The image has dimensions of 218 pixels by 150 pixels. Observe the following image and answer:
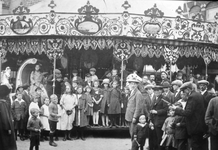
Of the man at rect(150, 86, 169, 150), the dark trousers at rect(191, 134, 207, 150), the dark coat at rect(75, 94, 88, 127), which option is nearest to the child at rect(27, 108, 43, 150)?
the man at rect(150, 86, 169, 150)

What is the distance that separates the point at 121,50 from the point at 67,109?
3.21 metres

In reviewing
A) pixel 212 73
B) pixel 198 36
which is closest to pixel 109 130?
pixel 198 36

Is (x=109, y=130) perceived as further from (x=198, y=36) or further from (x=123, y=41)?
(x=198, y=36)

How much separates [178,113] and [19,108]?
20.6 feet

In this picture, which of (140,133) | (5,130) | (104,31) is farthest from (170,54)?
(5,130)

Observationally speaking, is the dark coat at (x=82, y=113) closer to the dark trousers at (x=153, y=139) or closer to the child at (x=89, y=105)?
the child at (x=89, y=105)

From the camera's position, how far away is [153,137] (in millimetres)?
9562

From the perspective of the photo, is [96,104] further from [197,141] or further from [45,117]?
[197,141]

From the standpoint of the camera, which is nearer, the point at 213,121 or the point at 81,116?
the point at 213,121

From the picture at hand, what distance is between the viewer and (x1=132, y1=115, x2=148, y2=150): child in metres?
8.59

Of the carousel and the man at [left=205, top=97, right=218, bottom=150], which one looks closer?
the man at [left=205, top=97, right=218, bottom=150]

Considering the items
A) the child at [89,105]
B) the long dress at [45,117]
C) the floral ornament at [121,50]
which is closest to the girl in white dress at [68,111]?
the child at [89,105]

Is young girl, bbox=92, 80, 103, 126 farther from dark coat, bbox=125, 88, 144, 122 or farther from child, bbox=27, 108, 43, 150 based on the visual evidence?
child, bbox=27, 108, 43, 150

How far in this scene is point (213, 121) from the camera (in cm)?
713
